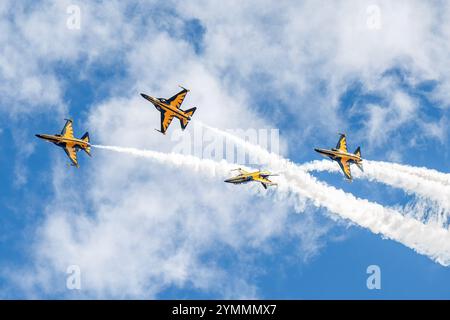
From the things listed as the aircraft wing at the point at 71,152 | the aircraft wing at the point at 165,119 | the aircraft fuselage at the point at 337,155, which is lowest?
the aircraft fuselage at the point at 337,155

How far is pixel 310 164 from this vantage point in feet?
521

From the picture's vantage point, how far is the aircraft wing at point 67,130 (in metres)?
154

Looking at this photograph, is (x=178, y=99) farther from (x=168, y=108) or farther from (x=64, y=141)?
(x=64, y=141)

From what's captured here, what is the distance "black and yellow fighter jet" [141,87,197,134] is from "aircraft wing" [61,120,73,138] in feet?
56.8

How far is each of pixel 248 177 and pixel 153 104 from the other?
2690 cm

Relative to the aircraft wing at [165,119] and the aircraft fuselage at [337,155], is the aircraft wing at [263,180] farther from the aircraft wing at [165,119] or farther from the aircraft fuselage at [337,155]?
the aircraft wing at [165,119]

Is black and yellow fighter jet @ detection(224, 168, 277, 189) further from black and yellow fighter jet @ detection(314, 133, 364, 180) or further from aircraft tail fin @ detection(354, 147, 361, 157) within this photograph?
aircraft tail fin @ detection(354, 147, 361, 157)

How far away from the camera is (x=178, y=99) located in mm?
158750

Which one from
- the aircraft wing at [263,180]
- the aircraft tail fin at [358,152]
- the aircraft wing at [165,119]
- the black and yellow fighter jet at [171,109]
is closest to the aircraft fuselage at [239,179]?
the aircraft wing at [263,180]

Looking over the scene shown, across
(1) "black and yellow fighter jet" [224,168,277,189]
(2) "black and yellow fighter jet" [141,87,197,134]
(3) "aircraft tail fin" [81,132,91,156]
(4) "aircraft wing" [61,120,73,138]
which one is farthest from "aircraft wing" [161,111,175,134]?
(4) "aircraft wing" [61,120,73,138]

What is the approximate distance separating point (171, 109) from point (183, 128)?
5.06 meters
